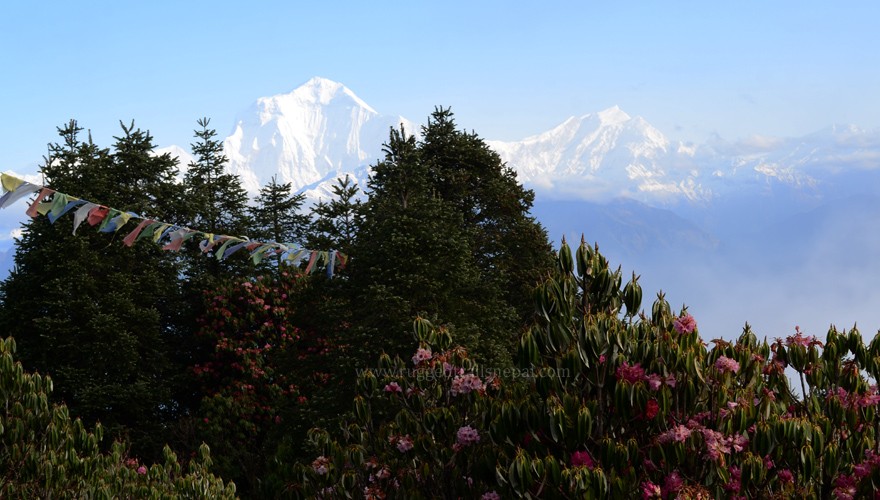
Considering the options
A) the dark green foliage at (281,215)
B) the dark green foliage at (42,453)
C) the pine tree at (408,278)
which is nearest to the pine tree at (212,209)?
the dark green foliage at (281,215)

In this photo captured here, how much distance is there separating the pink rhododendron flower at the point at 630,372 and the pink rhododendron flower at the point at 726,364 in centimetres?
103

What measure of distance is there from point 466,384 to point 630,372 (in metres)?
2.64

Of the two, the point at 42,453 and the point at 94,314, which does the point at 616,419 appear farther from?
the point at 94,314

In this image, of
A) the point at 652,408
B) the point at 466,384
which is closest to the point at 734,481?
the point at 652,408

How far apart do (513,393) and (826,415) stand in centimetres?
418

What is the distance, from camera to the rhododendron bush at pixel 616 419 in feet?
32.5

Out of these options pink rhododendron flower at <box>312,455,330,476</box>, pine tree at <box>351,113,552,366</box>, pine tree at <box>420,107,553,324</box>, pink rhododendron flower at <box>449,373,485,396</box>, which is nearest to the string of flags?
→ pine tree at <box>351,113,552,366</box>

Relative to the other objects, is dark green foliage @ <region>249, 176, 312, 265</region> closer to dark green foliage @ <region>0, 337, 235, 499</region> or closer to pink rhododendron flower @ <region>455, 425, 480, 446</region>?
dark green foliage @ <region>0, 337, 235, 499</region>

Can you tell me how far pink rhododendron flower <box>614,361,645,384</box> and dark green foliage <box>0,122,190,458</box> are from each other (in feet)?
86.3

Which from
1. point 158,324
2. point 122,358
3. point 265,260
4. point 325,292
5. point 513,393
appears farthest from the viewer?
point 265,260

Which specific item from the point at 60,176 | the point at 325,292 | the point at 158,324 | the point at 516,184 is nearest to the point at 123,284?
the point at 158,324

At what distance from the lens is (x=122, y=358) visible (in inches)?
1346

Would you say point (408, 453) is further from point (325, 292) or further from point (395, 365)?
point (325, 292)

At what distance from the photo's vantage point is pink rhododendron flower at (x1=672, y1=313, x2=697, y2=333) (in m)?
10.6
